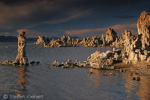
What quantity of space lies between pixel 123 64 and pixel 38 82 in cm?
3241

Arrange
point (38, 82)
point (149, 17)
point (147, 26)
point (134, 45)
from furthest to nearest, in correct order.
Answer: point (149, 17) < point (147, 26) < point (134, 45) < point (38, 82)

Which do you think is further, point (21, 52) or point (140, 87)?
point (21, 52)

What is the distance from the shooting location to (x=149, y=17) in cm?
9212

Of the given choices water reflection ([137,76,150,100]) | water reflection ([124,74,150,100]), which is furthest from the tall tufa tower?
water reflection ([137,76,150,100])

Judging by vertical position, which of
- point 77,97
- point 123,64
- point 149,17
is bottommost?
point 77,97

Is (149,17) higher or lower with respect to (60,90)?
higher

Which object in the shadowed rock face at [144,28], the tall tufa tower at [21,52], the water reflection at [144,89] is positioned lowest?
the water reflection at [144,89]

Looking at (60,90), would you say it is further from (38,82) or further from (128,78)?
(128,78)

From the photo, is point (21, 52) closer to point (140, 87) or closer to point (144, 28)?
point (140, 87)

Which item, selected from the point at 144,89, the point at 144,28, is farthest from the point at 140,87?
the point at 144,28

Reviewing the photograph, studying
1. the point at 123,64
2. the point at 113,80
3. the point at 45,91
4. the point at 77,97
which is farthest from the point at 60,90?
the point at 123,64

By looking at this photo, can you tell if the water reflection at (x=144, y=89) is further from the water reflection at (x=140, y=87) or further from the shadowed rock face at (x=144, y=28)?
the shadowed rock face at (x=144, y=28)

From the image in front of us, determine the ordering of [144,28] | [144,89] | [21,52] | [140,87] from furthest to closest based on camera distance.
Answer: [144,28], [21,52], [140,87], [144,89]

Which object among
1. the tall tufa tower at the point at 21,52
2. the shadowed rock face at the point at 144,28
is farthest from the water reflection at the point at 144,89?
the tall tufa tower at the point at 21,52
